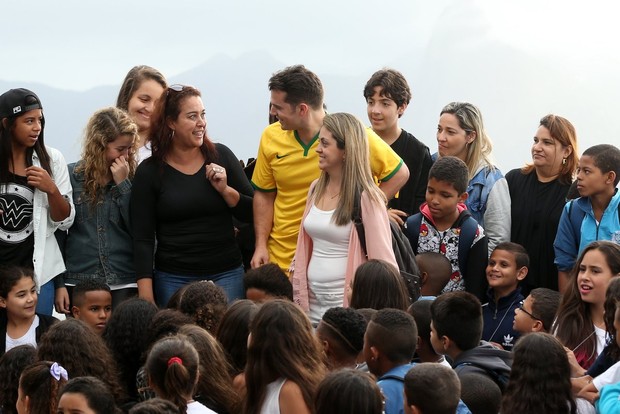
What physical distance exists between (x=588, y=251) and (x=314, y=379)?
5.62 ft

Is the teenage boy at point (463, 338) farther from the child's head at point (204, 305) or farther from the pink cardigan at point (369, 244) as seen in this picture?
the child's head at point (204, 305)

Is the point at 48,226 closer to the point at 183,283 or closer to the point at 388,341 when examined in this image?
the point at 183,283

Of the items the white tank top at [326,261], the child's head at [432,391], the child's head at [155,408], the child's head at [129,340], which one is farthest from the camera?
the white tank top at [326,261]

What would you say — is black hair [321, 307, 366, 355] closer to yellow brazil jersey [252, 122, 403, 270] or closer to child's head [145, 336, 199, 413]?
child's head [145, 336, 199, 413]

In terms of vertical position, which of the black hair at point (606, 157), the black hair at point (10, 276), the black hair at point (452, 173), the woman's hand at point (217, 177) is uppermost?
the black hair at point (606, 157)

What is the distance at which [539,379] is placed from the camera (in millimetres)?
3865

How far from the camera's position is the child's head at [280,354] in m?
3.92

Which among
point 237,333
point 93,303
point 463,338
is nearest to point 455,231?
point 463,338

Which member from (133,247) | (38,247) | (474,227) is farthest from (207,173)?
(474,227)

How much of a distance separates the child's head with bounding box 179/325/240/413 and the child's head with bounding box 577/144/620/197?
2379mm

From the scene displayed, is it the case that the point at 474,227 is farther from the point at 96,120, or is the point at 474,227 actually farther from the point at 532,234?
the point at 96,120

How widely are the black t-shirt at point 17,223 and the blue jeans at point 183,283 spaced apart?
677mm

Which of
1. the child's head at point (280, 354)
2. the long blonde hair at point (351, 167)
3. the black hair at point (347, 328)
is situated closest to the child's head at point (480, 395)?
the black hair at point (347, 328)

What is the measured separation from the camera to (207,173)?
5.80 meters
